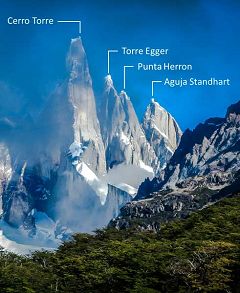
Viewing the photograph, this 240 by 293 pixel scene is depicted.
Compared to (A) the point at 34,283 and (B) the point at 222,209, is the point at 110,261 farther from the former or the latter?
(B) the point at 222,209

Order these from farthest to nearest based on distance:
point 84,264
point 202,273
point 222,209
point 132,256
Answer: point 222,209 < point 84,264 < point 132,256 < point 202,273

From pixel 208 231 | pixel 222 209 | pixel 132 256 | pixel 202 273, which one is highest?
pixel 222 209

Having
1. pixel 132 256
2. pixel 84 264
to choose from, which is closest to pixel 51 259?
pixel 84 264

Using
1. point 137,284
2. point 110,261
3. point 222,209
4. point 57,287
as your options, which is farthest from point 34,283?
point 222,209

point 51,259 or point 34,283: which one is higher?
point 51,259

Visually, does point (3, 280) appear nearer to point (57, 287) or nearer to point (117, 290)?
point (57, 287)

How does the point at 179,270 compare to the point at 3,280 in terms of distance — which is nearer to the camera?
the point at 179,270

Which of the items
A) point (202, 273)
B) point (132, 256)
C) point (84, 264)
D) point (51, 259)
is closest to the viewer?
point (202, 273)
